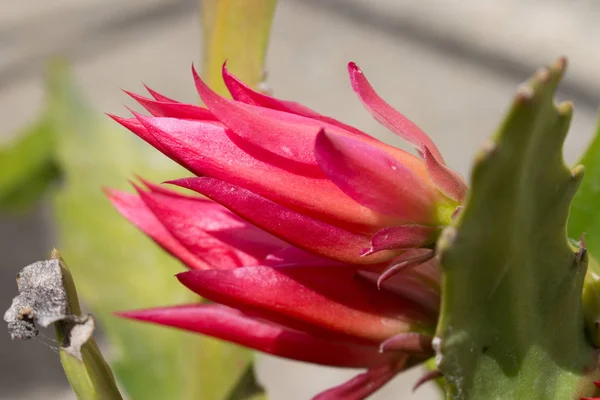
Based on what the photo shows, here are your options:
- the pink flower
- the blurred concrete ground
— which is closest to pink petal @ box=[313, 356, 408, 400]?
the pink flower

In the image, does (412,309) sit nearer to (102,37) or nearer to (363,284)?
(363,284)

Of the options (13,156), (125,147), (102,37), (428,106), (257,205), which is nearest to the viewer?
(257,205)

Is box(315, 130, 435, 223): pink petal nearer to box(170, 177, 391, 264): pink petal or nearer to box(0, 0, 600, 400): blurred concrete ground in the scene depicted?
box(170, 177, 391, 264): pink petal

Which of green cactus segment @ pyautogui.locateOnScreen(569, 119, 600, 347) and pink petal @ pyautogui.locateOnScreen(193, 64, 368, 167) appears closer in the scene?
pink petal @ pyautogui.locateOnScreen(193, 64, 368, 167)

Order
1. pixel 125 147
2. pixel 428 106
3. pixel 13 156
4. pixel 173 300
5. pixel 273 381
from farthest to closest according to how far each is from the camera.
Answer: pixel 428 106 → pixel 273 381 → pixel 13 156 → pixel 125 147 → pixel 173 300

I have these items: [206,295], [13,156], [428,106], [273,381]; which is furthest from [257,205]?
[428,106]

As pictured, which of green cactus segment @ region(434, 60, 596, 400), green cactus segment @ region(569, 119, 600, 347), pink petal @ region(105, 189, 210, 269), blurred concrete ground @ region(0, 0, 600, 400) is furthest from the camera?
blurred concrete ground @ region(0, 0, 600, 400)
